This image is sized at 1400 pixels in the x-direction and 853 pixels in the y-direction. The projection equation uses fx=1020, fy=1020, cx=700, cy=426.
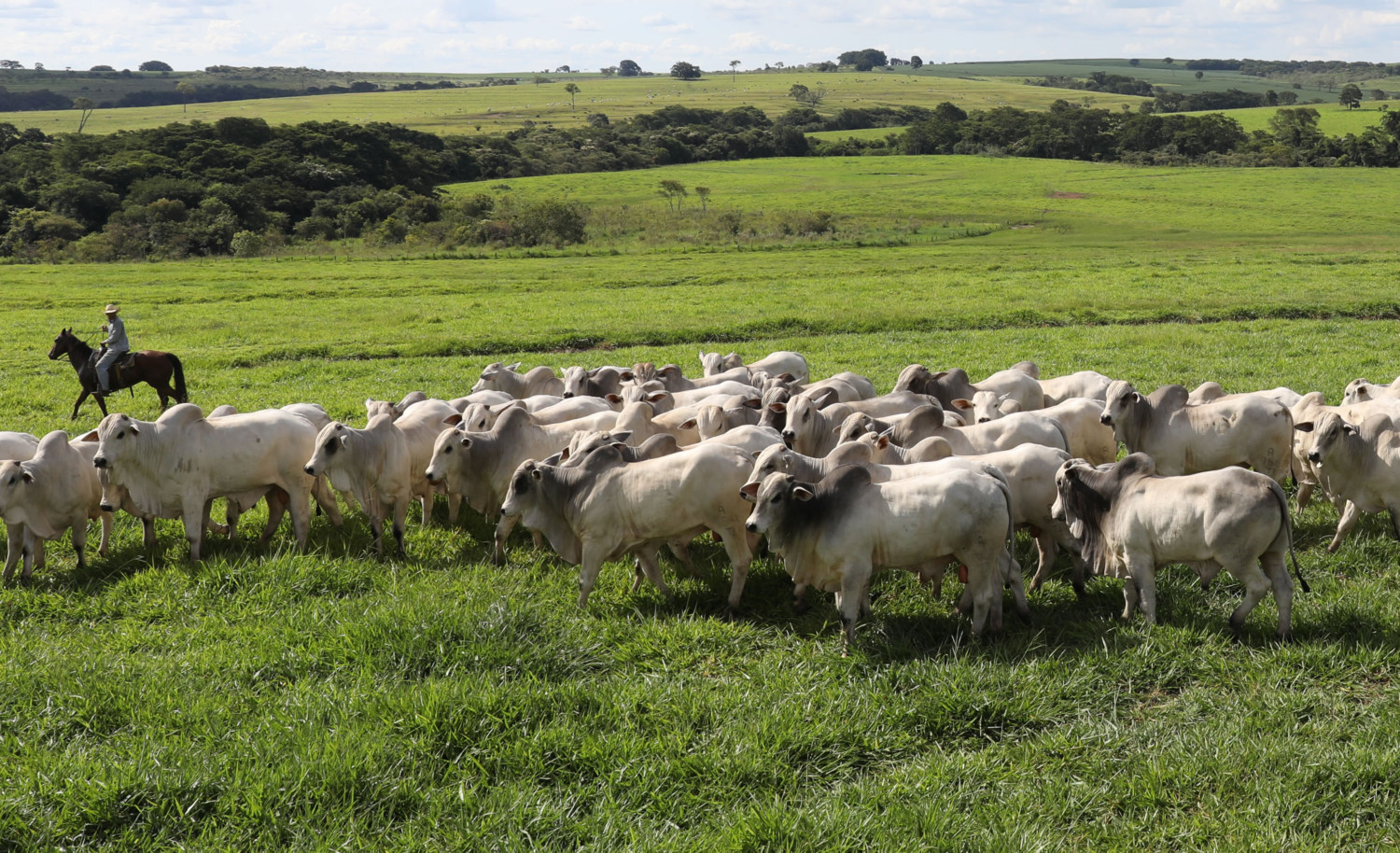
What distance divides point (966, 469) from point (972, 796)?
2752 millimetres

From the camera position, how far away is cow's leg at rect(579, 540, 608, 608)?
836 centimetres

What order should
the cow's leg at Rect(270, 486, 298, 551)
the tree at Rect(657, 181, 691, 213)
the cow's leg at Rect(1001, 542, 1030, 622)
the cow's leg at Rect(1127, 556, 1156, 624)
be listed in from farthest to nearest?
the tree at Rect(657, 181, 691, 213), the cow's leg at Rect(270, 486, 298, 551), the cow's leg at Rect(1001, 542, 1030, 622), the cow's leg at Rect(1127, 556, 1156, 624)

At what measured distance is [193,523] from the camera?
31.2 feet

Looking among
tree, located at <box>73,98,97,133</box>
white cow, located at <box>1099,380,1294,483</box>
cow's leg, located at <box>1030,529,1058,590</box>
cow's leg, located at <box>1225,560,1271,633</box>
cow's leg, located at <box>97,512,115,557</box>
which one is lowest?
cow's leg, located at <box>97,512,115,557</box>

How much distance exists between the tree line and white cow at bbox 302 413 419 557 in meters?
41.9

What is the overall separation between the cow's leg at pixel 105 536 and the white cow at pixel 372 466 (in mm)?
2069

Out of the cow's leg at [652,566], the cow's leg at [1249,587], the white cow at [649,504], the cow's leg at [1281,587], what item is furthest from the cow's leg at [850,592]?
the cow's leg at [1281,587]

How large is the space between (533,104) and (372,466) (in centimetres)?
15744

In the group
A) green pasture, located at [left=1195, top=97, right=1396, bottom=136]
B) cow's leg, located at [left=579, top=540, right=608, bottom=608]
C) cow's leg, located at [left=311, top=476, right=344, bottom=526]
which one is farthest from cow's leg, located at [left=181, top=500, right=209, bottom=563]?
green pasture, located at [left=1195, top=97, right=1396, bottom=136]

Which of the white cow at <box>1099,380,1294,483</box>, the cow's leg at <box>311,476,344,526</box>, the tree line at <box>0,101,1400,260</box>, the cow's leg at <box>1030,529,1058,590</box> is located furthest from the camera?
the tree line at <box>0,101,1400,260</box>

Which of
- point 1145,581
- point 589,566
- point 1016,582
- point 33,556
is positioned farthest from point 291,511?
point 1145,581

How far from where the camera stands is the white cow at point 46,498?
8961 mm

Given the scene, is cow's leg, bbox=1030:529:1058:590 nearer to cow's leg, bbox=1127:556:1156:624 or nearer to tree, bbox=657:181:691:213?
cow's leg, bbox=1127:556:1156:624

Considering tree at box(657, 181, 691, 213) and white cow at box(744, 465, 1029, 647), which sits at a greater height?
tree at box(657, 181, 691, 213)
